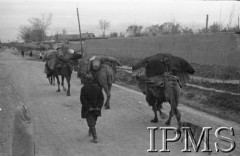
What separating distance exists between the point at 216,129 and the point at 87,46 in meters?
48.3

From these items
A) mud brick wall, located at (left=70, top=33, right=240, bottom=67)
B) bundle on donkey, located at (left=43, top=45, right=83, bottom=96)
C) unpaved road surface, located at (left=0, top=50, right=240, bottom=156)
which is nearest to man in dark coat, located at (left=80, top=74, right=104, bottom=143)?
unpaved road surface, located at (left=0, top=50, right=240, bottom=156)

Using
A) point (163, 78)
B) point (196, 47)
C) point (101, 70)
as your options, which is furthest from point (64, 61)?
point (196, 47)

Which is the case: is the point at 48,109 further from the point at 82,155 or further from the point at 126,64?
the point at 126,64

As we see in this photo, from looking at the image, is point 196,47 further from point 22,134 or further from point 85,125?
point 22,134

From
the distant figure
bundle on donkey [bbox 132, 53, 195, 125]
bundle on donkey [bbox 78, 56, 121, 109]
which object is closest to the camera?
the distant figure

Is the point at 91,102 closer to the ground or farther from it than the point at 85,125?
farther from it

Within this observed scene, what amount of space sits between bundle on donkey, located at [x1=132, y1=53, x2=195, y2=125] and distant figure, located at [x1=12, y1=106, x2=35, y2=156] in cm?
413

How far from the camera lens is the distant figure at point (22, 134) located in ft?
20.4

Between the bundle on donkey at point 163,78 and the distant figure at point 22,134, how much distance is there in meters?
4.13

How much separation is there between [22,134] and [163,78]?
178 inches

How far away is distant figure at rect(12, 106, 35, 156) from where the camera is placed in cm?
621

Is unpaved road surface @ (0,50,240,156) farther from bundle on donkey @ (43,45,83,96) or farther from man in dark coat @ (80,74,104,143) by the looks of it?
bundle on donkey @ (43,45,83,96)

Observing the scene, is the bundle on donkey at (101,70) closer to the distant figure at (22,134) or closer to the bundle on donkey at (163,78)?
the bundle on donkey at (163,78)

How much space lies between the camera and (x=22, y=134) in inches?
245
